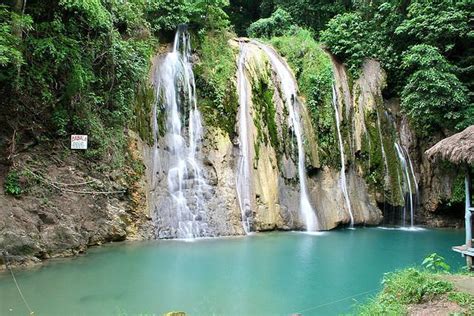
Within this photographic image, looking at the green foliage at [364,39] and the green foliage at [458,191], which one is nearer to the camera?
the green foliage at [458,191]

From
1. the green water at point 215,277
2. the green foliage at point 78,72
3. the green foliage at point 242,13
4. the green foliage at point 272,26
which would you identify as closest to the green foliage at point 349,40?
the green foliage at point 272,26

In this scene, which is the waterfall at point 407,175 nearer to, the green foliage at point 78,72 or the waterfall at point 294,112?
the waterfall at point 294,112

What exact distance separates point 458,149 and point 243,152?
6.02 m

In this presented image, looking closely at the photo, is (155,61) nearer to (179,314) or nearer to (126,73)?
(126,73)

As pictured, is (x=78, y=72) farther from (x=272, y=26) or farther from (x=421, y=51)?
(x=272, y=26)

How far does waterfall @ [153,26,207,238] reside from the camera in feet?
35.7

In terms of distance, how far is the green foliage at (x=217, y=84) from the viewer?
1247cm

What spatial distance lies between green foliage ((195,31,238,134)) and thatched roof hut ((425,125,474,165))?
19.5 feet

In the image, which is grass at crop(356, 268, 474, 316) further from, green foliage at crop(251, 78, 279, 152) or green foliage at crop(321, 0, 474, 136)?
green foliage at crop(321, 0, 474, 136)

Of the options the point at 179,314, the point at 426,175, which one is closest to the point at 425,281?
the point at 179,314

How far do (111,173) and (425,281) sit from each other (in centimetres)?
715

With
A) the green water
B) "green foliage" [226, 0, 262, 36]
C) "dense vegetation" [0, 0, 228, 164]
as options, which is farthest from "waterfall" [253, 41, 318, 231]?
"green foliage" [226, 0, 262, 36]

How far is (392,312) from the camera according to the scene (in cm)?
441

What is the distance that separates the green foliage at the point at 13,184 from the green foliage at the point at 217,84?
5559 millimetres
